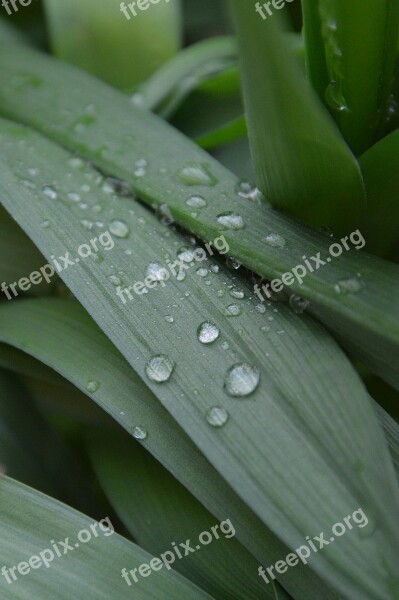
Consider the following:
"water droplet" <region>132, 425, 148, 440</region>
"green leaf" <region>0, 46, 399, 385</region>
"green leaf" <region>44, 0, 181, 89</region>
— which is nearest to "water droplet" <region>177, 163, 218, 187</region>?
"green leaf" <region>0, 46, 399, 385</region>

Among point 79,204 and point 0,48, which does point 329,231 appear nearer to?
point 79,204

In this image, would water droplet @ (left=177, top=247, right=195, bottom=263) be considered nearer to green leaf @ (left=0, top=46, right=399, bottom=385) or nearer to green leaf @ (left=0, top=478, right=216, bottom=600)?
green leaf @ (left=0, top=46, right=399, bottom=385)

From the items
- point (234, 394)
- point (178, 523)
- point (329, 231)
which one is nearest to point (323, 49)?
point (329, 231)
